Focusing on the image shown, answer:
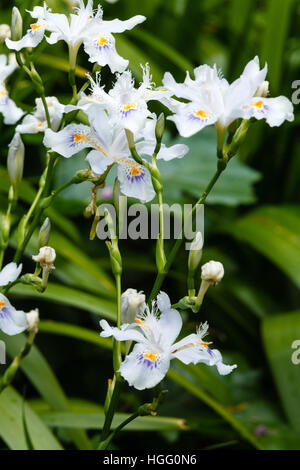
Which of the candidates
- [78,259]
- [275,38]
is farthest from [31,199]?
[275,38]

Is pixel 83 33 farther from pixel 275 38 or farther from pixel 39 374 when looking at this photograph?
pixel 275 38

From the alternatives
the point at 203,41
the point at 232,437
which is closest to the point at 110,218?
Answer: the point at 232,437

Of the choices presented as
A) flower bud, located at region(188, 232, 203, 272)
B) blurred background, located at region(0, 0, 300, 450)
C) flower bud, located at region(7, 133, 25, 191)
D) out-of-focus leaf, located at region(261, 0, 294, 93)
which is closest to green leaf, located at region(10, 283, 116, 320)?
blurred background, located at region(0, 0, 300, 450)

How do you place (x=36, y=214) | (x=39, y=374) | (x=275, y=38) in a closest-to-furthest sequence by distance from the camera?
(x=36, y=214)
(x=39, y=374)
(x=275, y=38)

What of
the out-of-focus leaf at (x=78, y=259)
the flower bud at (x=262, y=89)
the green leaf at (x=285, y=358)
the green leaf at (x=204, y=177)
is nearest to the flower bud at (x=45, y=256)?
the flower bud at (x=262, y=89)

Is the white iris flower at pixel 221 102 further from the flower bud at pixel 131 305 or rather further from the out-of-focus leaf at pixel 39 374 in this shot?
the out-of-focus leaf at pixel 39 374

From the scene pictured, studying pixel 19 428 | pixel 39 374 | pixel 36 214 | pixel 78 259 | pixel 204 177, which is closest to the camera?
pixel 36 214

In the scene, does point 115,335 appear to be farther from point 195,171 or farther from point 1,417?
point 195,171
